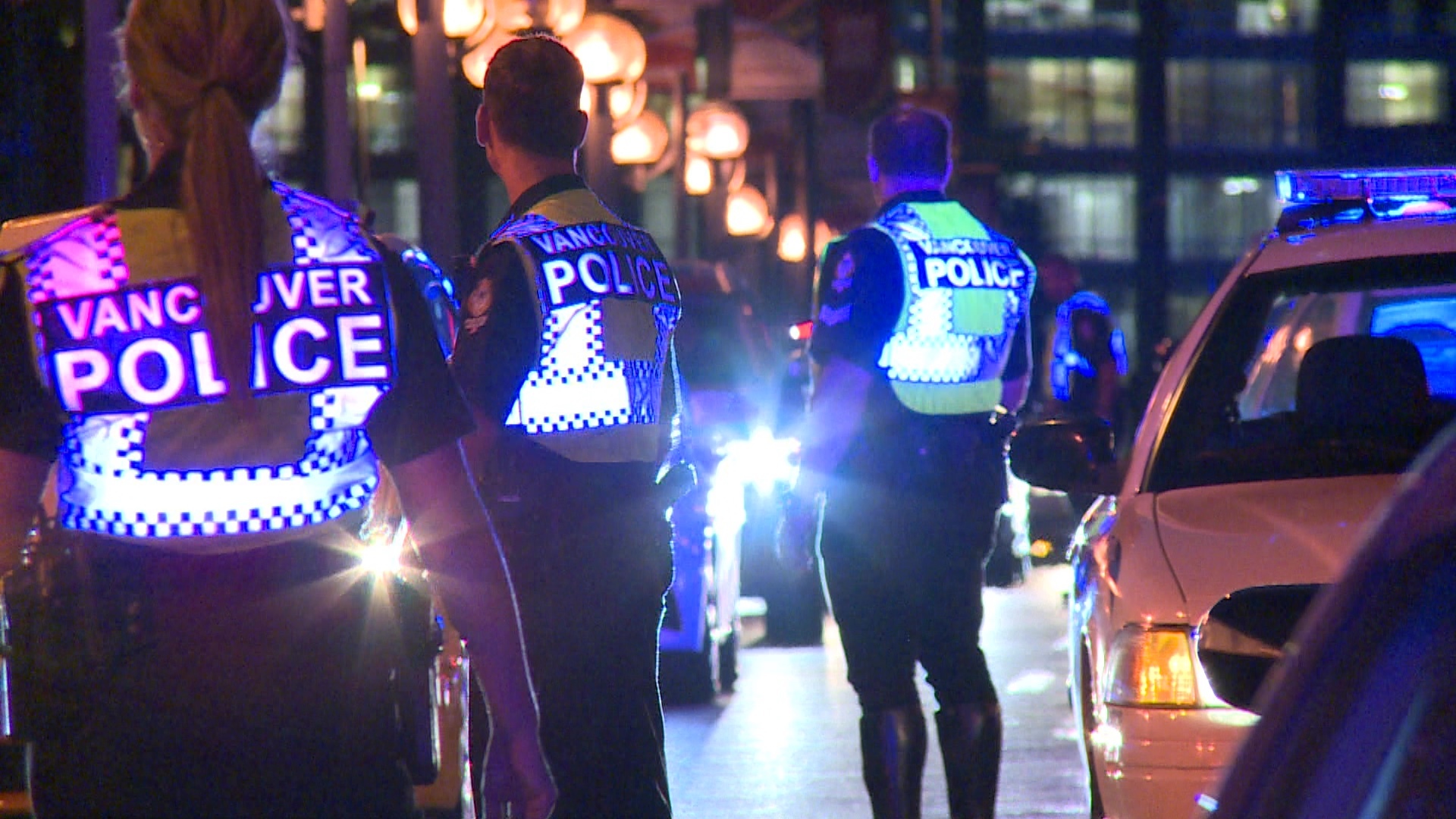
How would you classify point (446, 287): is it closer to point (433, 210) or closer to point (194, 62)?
point (194, 62)

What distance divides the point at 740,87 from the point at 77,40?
1382 centimetres

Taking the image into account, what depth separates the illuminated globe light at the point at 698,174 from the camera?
26.8 meters

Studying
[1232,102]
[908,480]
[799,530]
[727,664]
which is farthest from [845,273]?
[1232,102]

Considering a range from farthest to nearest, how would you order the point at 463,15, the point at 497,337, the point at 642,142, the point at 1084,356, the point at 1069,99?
the point at 1069,99 → the point at 642,142 → the point at 1084,356 → the point at 463,15 → the point at 497,337

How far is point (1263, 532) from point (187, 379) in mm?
2507

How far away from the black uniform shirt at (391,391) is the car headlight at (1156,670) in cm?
197

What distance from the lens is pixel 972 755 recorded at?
18.5 feet

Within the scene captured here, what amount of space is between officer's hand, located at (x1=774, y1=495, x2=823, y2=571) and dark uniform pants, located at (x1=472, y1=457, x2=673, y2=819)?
5.11 ft

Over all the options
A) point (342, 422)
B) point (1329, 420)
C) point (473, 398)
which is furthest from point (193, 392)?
point (1329, 420)

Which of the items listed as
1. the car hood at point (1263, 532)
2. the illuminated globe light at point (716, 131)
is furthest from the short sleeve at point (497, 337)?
the illuminated globe light at point (716, 131)

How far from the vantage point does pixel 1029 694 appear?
31.7ft

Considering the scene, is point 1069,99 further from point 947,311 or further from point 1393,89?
point 947,311

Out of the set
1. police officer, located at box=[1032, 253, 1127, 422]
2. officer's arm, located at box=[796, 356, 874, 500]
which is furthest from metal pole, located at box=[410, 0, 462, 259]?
officer's arm, located at box=[796, 356, 874, 500]

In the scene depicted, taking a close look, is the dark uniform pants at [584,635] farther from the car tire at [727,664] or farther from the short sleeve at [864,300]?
the car tire at [727,664]
